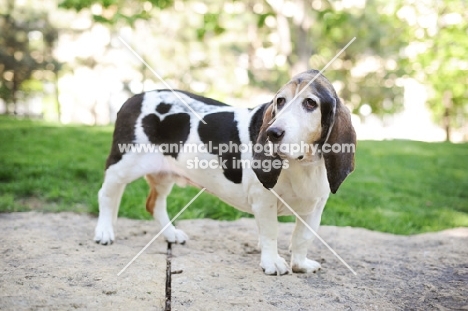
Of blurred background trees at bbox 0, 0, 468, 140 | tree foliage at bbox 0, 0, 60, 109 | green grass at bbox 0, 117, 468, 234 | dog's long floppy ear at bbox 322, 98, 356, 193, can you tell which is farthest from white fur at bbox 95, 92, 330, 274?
tree foliage at bbox 0, 0, 60, 109

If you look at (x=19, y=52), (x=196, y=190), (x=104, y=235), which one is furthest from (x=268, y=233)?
(x=19, y=52)

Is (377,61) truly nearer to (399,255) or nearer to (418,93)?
(418,93)

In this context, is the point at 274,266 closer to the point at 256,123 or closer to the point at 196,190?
the point at 256,123

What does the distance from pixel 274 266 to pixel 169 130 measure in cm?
141

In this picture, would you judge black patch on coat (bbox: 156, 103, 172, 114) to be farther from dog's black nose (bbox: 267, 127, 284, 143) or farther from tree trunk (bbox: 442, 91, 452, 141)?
tree trunk (bbox: 442, 91, 452, 141)

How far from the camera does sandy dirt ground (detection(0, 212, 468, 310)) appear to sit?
9.55 feet

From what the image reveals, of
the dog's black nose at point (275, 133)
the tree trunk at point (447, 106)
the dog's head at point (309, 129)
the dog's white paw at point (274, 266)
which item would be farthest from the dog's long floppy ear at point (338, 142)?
the tree trunk at point (447, 106)

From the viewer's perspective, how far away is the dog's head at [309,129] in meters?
3.02

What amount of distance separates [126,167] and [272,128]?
175 cm

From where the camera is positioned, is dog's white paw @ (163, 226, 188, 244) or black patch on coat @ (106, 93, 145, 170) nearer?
black patch on coat @ (106, 93, 145, 170)

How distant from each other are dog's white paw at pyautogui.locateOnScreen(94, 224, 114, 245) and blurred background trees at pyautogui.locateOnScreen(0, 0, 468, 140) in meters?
12.8

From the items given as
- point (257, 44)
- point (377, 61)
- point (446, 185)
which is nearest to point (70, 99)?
point (257, 44)

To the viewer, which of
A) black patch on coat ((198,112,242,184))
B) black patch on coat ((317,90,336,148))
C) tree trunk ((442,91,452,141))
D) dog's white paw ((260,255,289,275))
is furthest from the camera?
tree trunk ((442,91,452,141))

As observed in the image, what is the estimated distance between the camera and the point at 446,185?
8.24m
